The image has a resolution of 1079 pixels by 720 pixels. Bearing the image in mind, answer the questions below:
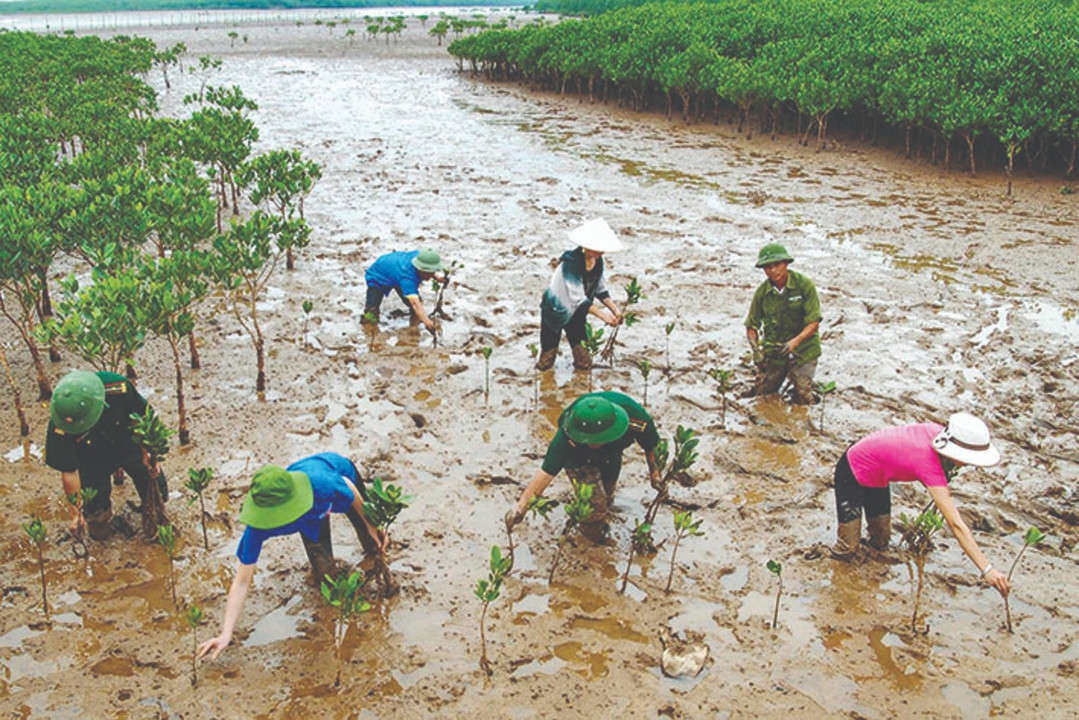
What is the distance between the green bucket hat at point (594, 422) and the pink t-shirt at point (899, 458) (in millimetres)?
1439

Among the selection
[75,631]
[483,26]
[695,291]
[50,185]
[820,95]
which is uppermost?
[483,26]

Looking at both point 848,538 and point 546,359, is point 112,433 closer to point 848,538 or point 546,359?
point 546,359

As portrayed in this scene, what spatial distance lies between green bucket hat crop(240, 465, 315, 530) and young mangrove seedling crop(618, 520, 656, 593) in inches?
75.1

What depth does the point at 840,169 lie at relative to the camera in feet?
51.2

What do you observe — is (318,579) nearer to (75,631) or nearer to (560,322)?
(75,631)

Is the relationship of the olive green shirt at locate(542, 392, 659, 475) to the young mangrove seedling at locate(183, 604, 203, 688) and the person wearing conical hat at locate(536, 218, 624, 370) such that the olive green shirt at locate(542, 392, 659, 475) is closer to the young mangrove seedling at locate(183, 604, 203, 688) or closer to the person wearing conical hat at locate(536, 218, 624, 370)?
the young mangrove seedling at locate(183, 604, 203, 688)

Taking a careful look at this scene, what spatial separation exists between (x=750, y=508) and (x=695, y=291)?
4.28m

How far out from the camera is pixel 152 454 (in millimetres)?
4918

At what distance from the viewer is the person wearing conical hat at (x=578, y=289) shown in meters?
6.96

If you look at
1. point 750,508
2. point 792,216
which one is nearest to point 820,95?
point 792,216

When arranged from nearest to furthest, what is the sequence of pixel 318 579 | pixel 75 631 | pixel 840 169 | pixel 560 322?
1. pixel 75 631
2. pixel 318 579
3. pixel 560 322
4. pixel 840 169

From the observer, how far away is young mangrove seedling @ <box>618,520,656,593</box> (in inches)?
192

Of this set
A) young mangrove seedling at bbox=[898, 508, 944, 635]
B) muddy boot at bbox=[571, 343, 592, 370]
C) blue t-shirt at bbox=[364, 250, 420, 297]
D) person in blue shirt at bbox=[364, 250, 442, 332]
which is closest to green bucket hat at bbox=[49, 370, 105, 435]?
person in blue shirt at bbox=[364, 250, 442, 332]

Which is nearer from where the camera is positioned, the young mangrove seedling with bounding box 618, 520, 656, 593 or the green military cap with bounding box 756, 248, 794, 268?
the young mangrove seedling with bounding box 618, 520, 656, 593
